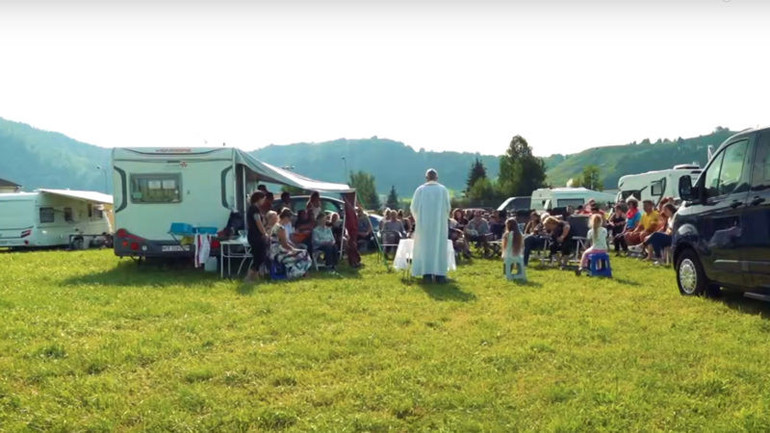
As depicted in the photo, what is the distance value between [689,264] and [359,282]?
4.68 m

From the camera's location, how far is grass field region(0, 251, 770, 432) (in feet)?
11.4

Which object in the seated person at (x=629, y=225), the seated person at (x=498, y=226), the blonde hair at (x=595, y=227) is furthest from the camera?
the seated person at (x=498, y=226)

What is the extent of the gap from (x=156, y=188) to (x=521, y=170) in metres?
46.2

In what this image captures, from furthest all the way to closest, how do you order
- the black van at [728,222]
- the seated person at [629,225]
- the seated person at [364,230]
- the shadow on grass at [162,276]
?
1. the seated person at [364,230]
2. the seated person at [629,225]
3. the shadow on grass at [162,276]
4. the black van at [728,222]

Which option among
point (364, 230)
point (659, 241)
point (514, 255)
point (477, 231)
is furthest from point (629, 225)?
point (364, 230)

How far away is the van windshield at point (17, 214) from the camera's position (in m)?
18.7

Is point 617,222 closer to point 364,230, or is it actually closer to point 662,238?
point 662,238

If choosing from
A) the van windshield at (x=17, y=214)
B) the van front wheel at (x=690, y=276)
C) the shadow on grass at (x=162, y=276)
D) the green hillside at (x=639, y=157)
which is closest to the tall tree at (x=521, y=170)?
the van windshield at (x=17, y=214)

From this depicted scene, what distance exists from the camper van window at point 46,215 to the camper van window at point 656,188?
2123 centimetres

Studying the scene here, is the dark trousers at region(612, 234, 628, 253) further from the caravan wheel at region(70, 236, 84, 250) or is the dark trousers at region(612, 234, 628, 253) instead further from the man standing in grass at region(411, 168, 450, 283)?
the caravan wheel at region(70, 236, 84, 250)

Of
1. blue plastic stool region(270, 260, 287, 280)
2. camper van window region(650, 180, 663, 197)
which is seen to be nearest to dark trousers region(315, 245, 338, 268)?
blue plastic stool region(270, 260, 287, 280)

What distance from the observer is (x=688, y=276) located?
7.34 m

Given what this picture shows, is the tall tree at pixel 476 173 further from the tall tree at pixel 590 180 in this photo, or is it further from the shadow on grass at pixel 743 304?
the shadow on grass at pixel 743 304

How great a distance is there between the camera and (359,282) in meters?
8.99
